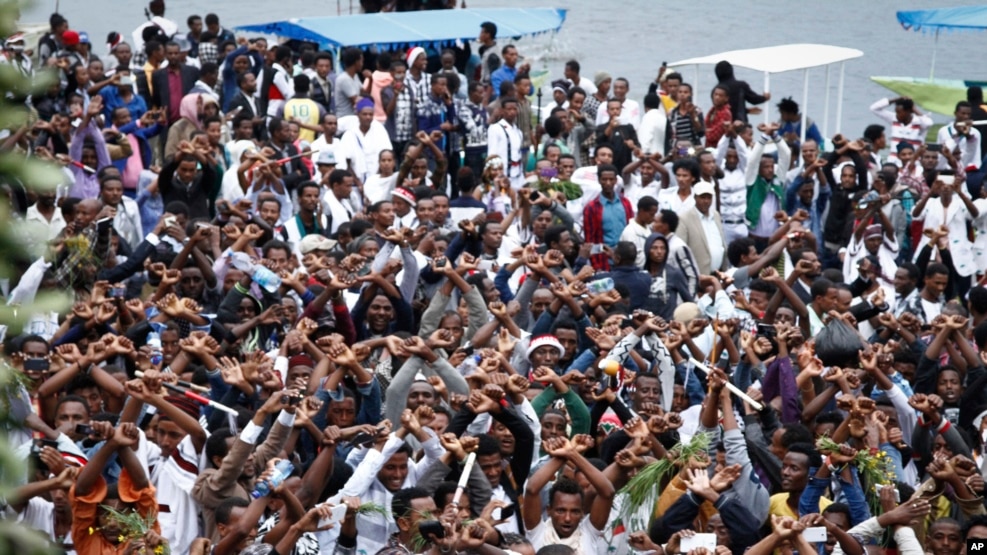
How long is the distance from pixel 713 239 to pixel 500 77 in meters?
5.04

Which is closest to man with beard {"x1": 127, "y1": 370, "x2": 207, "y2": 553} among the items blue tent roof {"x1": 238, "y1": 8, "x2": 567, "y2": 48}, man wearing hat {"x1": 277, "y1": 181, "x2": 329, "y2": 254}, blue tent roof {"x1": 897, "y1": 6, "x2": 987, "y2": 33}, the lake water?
man wearing hat {"x1": 277, "y1": 181, "x2": 329, "y2": 254}

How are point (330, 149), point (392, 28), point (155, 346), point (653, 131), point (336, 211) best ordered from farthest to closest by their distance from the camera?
point (392, 28)
point (653, 131)
point (330, 149)
point (336, 211)
point (155, 346)

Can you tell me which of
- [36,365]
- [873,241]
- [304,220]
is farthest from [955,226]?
[36,365]

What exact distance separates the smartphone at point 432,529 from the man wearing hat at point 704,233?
20.1 feet

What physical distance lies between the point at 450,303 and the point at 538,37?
14.8 meters

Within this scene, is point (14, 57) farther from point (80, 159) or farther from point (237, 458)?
point (80, 159)

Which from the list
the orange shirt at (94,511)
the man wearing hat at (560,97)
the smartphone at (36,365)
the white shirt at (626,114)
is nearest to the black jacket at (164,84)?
the man wearing hat at (560,97)

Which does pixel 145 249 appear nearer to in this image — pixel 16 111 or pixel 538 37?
pixel 16 111

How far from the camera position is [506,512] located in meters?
5.98

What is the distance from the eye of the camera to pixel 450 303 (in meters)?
8.77

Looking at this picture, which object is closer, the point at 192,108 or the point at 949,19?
the point at 192,108

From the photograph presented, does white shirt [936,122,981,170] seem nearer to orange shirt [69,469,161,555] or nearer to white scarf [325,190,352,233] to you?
white scarf [325,190,352,233]

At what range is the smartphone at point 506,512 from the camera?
5.90 meters

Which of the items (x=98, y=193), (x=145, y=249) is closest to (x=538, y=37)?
(x=98, y=193)
